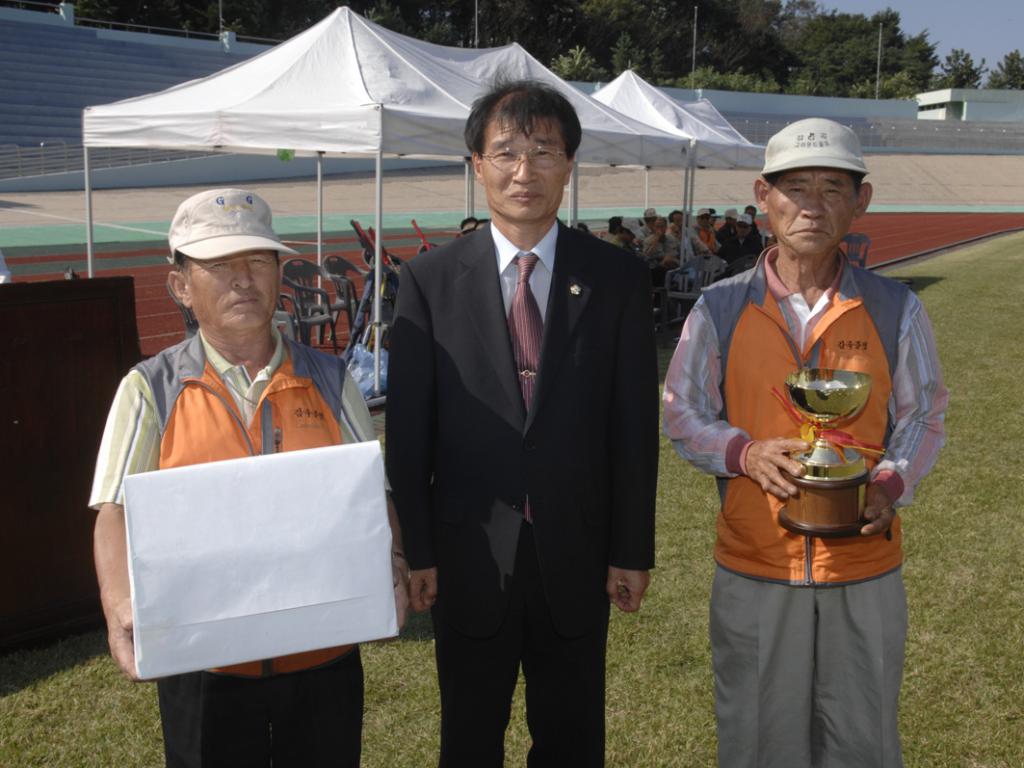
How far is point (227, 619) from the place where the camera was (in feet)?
5.96

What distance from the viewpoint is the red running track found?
12.9 metres

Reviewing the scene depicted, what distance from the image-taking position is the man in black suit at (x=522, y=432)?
2295mm

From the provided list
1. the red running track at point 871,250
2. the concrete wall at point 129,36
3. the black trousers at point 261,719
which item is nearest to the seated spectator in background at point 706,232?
the red running track at point 871,250

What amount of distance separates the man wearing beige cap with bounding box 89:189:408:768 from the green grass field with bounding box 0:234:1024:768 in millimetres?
1248

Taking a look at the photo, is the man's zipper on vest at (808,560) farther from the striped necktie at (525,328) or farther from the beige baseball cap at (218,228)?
the beige baseball cap at (218,228)

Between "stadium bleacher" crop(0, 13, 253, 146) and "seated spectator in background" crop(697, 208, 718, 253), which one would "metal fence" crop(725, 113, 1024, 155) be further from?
"seated spectator in background" crop(697, 208, 718, 253)

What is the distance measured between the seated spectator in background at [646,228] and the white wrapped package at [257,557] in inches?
496

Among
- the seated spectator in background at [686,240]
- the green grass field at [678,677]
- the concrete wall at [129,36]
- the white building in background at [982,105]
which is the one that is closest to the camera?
the green grass field at [678,677]

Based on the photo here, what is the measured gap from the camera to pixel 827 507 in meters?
2.07

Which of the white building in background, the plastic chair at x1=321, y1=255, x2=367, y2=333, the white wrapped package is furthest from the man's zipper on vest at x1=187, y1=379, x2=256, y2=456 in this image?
the white building in background

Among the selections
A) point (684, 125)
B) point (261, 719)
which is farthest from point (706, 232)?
point (261, 719)

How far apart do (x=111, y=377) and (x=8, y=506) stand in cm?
64

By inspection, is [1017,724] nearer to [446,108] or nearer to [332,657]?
[332,657]

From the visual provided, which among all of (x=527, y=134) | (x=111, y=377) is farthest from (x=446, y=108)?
(x=527, y=134)
